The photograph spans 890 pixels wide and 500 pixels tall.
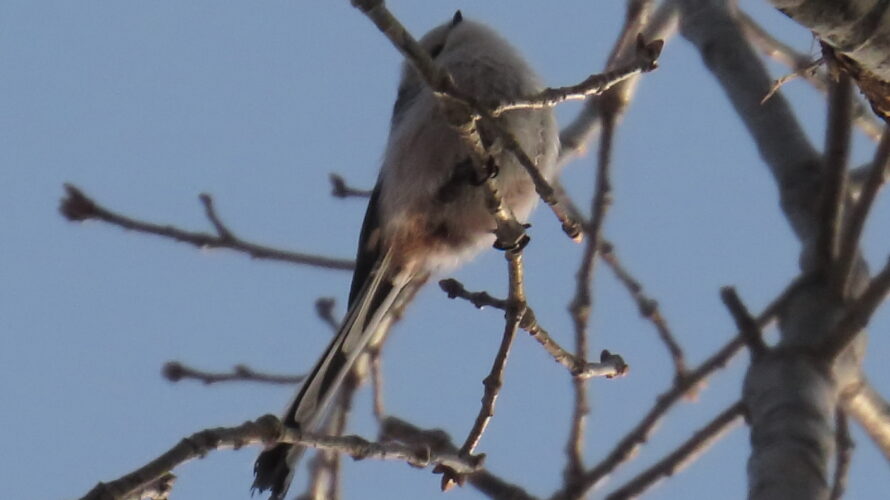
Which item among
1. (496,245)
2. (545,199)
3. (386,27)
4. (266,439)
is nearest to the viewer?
(386,27)

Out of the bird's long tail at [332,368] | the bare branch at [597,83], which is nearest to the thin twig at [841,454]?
the bare branch at [597,83]

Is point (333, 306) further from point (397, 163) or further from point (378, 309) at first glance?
point (397, 163)

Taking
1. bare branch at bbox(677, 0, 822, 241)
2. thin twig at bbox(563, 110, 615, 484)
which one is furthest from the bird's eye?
thin twig at bbox(563, 110, 615, 484)

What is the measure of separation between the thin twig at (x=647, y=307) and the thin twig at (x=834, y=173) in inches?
12.1

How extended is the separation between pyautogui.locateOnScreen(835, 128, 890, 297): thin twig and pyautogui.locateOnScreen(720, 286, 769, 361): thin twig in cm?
23

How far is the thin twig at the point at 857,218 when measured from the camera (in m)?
2.11

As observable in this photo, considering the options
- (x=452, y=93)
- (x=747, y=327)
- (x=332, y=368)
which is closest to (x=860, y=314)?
(x=747, y=327)

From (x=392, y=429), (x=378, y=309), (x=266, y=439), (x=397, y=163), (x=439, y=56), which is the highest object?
(x=439, y=56)

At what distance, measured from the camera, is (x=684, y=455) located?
2.04 m

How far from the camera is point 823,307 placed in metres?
2.11

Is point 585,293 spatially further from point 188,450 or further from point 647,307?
point 188,450

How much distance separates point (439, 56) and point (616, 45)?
0.60 metres

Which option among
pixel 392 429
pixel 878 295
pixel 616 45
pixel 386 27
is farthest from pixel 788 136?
pixel 386 27

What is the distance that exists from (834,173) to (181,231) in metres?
1.24
